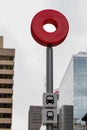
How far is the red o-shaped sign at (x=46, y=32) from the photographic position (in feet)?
47.4

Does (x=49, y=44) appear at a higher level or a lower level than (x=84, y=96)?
lower

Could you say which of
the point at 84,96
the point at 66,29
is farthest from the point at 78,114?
the point at 66,29

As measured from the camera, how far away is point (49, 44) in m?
14.6

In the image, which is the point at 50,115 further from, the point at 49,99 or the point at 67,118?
the point at 67,118

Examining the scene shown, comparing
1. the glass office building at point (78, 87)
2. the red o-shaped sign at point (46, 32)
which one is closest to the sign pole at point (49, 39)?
the red o-shaped sign at point (46, 32)

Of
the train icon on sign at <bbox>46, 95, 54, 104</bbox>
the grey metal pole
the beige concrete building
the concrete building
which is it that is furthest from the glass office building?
the train icon on sign at <bbox>46, 95, 54, 104</bbox>

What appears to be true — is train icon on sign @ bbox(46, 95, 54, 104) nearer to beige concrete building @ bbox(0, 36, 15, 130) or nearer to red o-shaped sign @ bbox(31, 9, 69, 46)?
red o-shaped sign @ bbox(31, 9, 69, 46)

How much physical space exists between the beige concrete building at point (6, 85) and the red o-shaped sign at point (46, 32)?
297 ft

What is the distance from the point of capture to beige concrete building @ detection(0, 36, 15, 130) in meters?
106

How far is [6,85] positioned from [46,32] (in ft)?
316

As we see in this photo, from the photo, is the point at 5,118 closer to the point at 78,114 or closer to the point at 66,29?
the point at 78,114

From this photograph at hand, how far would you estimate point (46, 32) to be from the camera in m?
14.5

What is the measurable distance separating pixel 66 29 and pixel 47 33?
0.67 meters

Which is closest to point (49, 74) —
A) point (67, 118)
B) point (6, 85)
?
point (6, 85)
